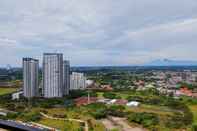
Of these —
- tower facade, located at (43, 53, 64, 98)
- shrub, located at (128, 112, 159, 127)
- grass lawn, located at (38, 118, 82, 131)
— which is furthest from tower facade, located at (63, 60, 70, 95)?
shrub, located at (128, 112, 159, 127)

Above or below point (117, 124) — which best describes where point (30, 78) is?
above

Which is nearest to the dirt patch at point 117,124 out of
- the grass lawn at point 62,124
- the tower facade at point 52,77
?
the grass lawn at point 62,124

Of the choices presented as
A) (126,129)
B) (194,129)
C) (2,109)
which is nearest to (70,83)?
(2,109)

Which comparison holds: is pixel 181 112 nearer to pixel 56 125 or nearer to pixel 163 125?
pixel 163 125

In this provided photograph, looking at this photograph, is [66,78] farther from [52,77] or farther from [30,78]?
[30,78]

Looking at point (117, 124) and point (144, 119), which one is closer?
point (117, 124)

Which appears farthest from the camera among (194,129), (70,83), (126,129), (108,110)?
(70,83)

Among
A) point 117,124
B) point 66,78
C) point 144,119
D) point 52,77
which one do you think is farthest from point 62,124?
point 66,78

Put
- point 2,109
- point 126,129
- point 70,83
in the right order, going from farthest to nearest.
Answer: point 70,83
point 2,109
point 126,129

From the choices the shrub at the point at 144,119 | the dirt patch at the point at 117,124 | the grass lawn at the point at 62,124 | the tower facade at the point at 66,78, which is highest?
the tower facade at the point at 66,78

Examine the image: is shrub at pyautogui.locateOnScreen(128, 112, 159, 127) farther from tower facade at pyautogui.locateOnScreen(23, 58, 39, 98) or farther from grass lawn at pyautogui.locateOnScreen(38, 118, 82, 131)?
tower facade at pyautogui.locateOnScreen(23, 58, 39, 98)

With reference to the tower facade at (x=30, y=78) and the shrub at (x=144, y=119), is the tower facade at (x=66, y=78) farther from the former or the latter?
the shrub at (x=144, y=119)
